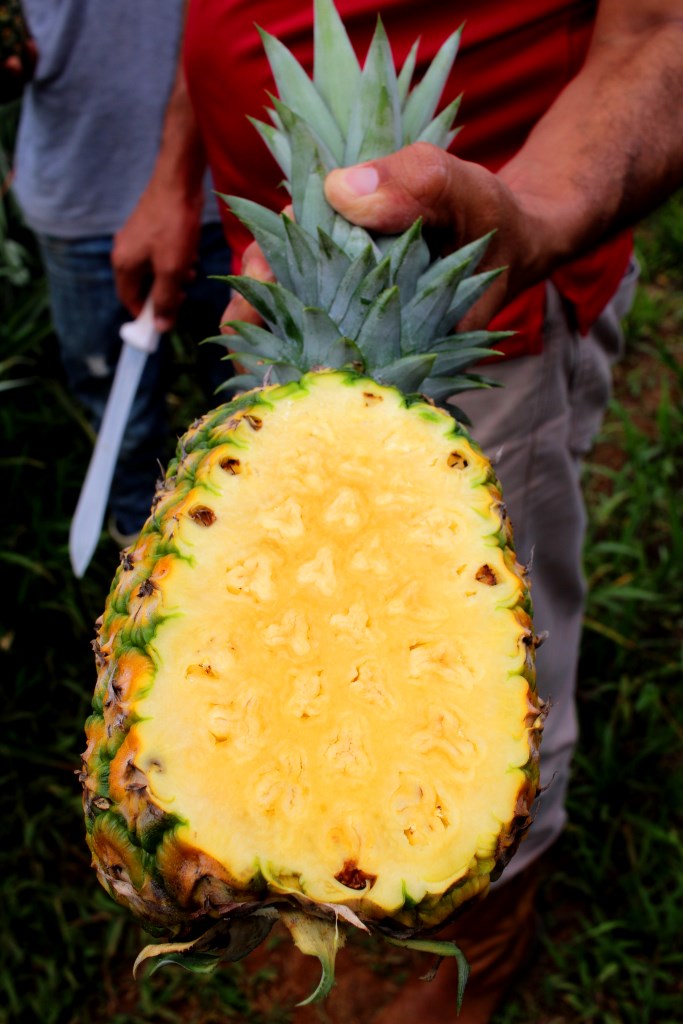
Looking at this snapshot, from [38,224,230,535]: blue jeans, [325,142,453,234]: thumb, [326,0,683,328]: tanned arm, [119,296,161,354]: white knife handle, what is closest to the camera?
[325,142,453,234]: thumb

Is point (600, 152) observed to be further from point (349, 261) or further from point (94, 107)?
point (94, 107)

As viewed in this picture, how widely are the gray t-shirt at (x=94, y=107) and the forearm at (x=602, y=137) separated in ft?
5.49

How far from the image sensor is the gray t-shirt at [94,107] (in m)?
3.35

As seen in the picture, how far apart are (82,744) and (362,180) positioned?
9.46 feet

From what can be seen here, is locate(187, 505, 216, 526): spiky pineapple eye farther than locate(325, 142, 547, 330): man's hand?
No

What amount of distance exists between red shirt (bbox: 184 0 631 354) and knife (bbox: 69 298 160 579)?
0.55 metres

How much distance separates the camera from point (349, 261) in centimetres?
174

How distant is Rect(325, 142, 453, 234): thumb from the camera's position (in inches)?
66.3

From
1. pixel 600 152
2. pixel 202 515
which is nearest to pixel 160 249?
pixel 600 152

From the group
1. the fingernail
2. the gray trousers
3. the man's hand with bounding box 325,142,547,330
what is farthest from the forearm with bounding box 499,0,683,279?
the fingernail

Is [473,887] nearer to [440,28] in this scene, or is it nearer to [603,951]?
[440,28]

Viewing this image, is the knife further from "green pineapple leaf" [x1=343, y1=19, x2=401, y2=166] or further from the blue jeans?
"green pineapple leaf" [x1=343, y1=19, x2=401, y2=166]

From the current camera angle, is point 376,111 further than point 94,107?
No

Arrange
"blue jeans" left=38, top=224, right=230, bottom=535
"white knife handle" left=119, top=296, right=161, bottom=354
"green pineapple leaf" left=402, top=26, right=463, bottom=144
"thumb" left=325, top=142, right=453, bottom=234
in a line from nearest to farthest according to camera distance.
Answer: "thumb" left=325, top=142, right=453, bottom=234
"green pineapple leaf" left=402, top=26, right=463, bottom=144
"white knife handle" left=119, top=296, right=161, bottom=354
"blue jeans" left=38, top=224, right=230, bottom=535
